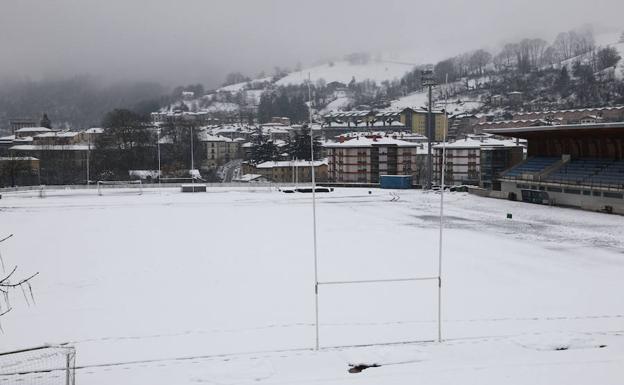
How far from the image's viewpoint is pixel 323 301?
1719cm

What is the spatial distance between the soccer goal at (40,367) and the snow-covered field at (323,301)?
412 mm

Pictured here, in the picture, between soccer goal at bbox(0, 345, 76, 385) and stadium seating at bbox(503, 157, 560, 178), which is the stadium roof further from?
soccer goal at bbox(0, 345, 76, 385)

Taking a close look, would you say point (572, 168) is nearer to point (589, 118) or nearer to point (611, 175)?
point (611, 175)

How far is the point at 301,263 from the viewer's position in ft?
76.9

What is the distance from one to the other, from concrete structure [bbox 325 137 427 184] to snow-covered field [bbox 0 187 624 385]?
4527 centimetres

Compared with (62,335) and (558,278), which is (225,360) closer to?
(62,335)

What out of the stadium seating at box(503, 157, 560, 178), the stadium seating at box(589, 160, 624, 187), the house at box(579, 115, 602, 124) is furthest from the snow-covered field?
the house at box(579, 115, 602, 124)

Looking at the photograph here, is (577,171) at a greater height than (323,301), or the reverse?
(577,171)

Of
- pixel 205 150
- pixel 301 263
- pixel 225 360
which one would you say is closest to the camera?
pixel 225 360

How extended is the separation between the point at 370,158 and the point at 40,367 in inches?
2885

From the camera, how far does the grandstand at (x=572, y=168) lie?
43531mm

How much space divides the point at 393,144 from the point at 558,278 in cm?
6178

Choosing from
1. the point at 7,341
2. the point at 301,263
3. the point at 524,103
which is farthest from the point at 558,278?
the point at 524,103

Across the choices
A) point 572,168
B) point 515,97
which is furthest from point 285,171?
point 515,97
